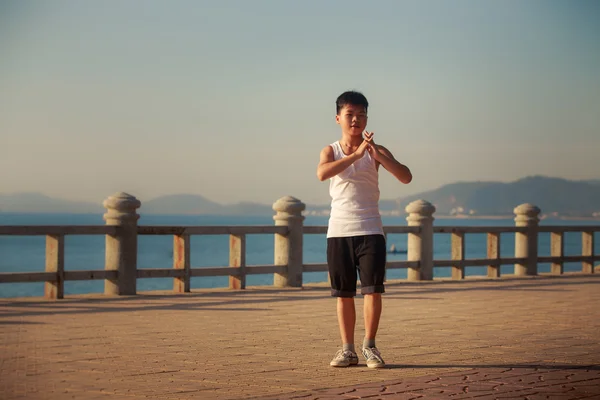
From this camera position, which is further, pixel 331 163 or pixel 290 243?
pixel 290 243

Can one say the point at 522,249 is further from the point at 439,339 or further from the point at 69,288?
the point at 69,288

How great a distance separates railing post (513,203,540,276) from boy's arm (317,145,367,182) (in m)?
13.6

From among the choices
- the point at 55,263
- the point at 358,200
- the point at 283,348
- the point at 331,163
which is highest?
the point at 331,163

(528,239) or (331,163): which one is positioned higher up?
(331,163)

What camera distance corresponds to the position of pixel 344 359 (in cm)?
722

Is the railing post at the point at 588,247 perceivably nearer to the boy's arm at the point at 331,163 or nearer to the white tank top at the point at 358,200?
the white tank top at the point at 358,200

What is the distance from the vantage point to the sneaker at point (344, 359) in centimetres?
721

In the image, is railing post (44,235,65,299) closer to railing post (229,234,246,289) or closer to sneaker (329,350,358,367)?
railing post (229,234,246,289)

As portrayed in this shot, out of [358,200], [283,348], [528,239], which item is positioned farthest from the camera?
[528,239]

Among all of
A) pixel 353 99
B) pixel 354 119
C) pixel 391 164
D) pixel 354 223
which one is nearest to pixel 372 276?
pixel 354 223

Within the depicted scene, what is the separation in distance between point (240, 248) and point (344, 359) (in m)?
8.34

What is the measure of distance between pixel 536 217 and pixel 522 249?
0.75 meters

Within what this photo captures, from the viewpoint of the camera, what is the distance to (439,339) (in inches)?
355

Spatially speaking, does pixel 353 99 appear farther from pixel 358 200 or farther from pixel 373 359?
pixel 373 359
